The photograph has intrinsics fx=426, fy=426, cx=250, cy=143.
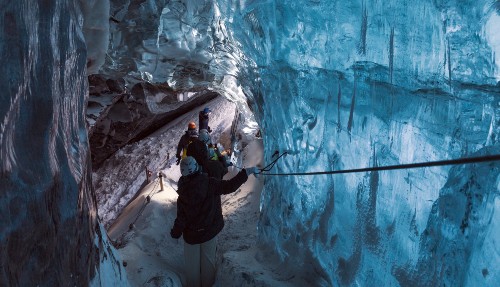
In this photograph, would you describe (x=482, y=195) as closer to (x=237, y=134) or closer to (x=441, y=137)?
(x=441, y=137)

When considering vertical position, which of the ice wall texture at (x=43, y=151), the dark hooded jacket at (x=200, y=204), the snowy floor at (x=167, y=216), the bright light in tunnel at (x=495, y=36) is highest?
the bright light in tunnel at (x=495, y=36)

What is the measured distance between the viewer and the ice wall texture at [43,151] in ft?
4.80

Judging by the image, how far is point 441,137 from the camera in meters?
1.98

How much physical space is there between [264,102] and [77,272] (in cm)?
235

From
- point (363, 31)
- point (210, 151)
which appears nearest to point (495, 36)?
point (363, 31)

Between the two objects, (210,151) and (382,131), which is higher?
(382,131)

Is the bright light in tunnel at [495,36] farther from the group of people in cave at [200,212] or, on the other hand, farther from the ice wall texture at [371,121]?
the group of people in cave at [200,212]

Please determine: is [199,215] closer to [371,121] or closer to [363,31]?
[371,121]

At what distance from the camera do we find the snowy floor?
3488mm

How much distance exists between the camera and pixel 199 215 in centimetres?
313

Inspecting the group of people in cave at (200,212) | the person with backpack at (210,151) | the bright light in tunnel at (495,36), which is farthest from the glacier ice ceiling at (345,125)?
the person with backpack at (210,151)

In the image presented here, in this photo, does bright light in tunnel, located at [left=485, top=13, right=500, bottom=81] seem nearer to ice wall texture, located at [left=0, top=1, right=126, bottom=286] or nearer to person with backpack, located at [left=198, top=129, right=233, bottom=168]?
ice wall texture, located at [left=0, top=1, right=126, bottom=286]

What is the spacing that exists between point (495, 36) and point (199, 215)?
7.19 feet

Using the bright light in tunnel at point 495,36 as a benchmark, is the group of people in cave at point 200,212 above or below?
below
